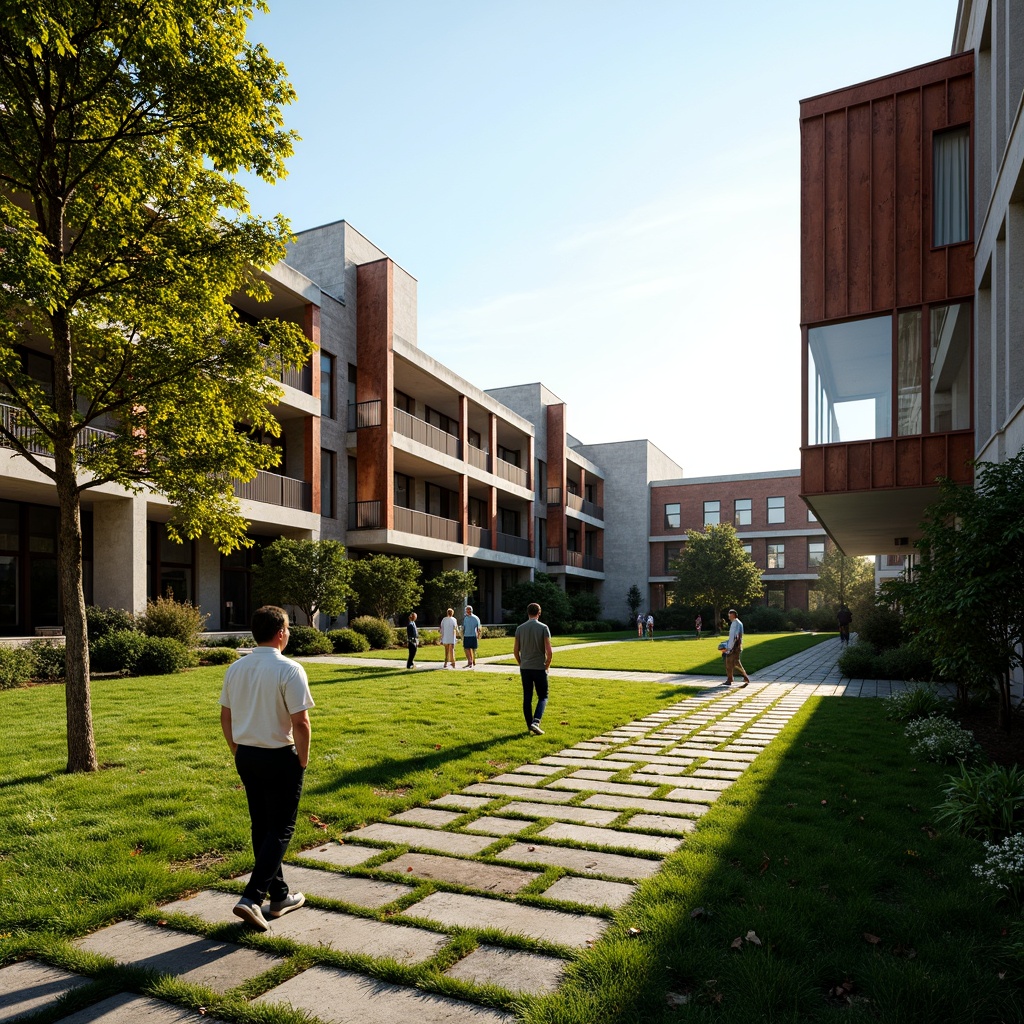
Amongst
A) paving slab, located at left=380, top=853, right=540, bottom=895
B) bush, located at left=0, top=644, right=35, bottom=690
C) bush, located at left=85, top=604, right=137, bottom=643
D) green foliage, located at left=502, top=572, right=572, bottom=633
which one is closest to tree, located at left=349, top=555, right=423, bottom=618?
bush, located at left=85, top=604, right=137, bottom=643

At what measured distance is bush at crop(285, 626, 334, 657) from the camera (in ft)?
71.7

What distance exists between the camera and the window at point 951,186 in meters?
15.3

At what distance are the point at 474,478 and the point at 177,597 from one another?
53.5 ft

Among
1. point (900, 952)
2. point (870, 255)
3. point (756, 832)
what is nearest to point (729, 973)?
point (900, 952)

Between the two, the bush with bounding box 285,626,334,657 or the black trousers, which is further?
the bush with bounding box 285,626,334,657

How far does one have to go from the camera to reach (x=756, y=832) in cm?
557

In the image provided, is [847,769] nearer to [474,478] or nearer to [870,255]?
[870,255]

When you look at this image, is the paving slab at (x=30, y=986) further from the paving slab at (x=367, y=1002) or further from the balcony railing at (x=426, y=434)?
the balcony railing at (x=426, y=434)

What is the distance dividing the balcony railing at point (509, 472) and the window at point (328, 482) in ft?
38.8

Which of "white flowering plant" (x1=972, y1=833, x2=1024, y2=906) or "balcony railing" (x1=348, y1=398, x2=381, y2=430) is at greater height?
"balcony railing" (x1=348, y1=398, x2=381, y2=430)

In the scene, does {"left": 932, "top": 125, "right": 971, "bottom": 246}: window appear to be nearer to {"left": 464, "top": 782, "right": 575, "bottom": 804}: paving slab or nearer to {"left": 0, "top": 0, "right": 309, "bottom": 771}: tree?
{"left": 0, "top": 0, "right": 309, "bottom": 771}: tree

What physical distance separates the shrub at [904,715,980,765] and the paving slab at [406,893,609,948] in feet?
18.3

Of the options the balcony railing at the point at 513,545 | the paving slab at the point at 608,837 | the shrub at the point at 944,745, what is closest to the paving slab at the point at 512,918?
the paving slab at the point at 608,837

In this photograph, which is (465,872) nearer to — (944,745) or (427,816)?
(427,816)
